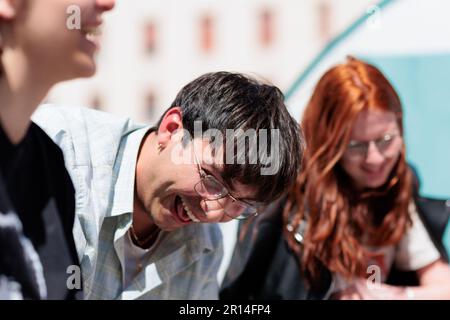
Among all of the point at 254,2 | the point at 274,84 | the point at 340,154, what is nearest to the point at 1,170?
the point at 274,84

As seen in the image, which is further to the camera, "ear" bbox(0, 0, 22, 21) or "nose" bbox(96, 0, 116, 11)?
"nose" bbox(96, 0, 116, 11)

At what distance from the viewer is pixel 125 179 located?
53.5 inches

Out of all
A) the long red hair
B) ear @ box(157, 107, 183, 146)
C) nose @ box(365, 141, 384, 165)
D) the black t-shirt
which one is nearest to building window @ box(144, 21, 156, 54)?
the long red hair

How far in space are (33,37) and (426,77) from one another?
139cm

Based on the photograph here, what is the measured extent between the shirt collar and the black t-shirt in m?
0.14

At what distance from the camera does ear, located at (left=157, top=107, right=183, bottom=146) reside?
1.28m

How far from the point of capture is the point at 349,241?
167 cm

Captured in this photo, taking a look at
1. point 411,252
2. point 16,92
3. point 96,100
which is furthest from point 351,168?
point 96,100

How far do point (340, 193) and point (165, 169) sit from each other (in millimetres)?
569

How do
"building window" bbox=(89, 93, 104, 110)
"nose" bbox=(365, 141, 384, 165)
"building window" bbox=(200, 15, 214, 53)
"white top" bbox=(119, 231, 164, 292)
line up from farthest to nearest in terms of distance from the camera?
"building window" bbox=(200, 15, 214, 53)
"building window" bbox=(89, 93, 104, 110)
"nose" bbox=(365, 141, 384, 165)
"white top" bbox=(119, 231, 164, 292)

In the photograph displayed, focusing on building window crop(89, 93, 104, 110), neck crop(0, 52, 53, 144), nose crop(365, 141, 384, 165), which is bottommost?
building window crop(89, 93, 104, 110)

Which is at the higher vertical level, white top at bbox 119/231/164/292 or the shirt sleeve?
white top at bbox 119/231/164/292

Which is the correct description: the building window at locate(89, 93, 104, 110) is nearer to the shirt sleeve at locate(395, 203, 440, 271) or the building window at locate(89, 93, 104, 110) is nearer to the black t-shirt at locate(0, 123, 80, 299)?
the shirt sleeve at locate(395, 203, 440, 271)

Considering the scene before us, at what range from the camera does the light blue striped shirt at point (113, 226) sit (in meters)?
1.27
